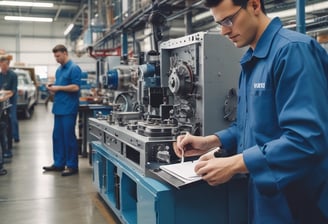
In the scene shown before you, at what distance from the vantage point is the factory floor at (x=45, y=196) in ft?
9.05

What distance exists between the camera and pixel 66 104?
3811 millimetres

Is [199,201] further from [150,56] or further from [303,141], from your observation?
[150,56]

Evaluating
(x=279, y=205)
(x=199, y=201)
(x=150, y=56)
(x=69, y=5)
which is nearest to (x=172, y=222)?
(x=199, y=201)

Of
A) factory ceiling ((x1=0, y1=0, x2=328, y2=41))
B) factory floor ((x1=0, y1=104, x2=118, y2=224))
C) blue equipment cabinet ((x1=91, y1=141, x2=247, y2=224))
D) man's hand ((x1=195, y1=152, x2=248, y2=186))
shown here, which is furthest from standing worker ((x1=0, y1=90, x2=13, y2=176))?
man's hand ((x1=195, y1=152, x2=248, y2=186))

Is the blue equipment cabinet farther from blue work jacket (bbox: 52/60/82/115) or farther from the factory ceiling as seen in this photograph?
blue work jacket (bbox: 52/60/82/115)

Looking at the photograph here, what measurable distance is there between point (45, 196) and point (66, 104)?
1011 mm

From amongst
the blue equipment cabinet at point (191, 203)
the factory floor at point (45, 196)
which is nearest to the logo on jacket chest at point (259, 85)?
the blue equipment cabinet at point (191, 203)

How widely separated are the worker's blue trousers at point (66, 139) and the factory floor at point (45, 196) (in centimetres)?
21

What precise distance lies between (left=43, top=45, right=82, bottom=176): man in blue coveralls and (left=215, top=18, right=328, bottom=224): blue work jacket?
299 centimetres

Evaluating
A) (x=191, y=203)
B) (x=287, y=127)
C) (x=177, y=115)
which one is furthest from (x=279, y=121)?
(x=177, y=115)

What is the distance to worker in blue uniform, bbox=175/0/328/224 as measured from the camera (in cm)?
87

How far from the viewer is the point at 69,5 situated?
12938 millimetres

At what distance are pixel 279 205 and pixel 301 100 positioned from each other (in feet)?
1.05

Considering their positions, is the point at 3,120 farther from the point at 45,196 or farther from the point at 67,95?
the point at 45,196
